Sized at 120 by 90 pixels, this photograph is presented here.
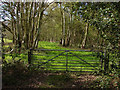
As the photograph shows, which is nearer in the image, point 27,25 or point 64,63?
point 64,63

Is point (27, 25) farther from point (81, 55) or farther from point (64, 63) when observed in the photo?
point (81, 55)

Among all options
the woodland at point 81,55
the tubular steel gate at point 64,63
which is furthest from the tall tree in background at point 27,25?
the tubular steel gate at point 64,63

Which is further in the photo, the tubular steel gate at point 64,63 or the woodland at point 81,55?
the tubular steel gate at point 64,63

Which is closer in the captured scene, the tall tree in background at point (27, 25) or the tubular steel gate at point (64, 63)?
the tubular steel gate at point (64, 63)

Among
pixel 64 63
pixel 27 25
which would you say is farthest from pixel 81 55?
pixel 27 25

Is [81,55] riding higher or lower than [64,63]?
higher

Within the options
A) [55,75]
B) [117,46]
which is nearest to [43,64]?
[55,75]

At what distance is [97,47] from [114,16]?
2.90 feet

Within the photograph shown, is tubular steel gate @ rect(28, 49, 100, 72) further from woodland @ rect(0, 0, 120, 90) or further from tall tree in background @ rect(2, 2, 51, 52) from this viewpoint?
tall tree in background @ rect(2, 2, 51, 52)

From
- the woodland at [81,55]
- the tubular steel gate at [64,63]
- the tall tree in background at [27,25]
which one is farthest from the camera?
the tall tree in background at [27,25]

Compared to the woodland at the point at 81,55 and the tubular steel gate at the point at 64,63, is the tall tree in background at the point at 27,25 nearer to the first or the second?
the woodland at the point at 81,55

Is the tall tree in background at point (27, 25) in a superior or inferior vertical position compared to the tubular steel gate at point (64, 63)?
superior

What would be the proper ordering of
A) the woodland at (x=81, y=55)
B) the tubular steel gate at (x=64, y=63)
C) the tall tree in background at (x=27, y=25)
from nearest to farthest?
the woodland at (x=81, y=55)
the tubular steel gate at (x=64, y=63)
the tall tree in background at (x=27, y=25)

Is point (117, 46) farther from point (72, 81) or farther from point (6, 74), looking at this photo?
point (6, 74)
